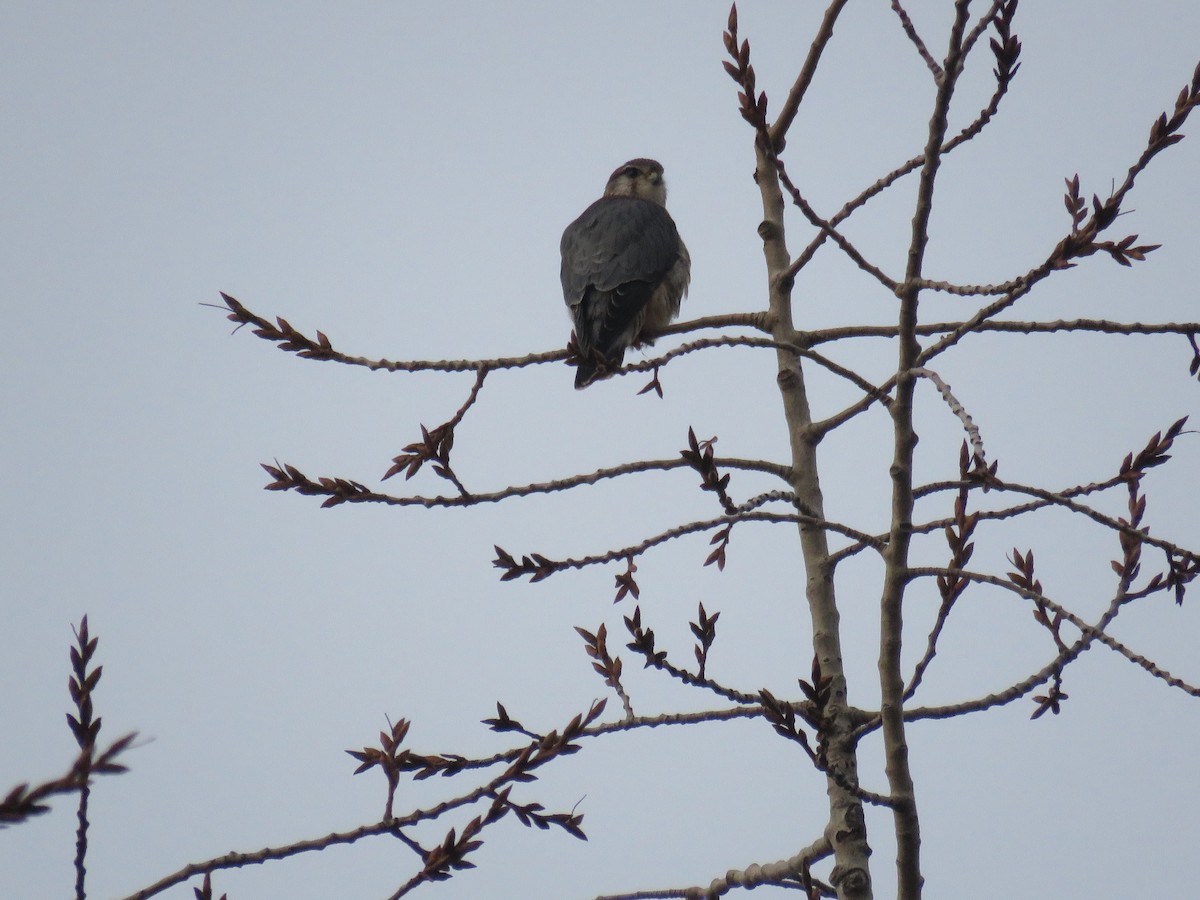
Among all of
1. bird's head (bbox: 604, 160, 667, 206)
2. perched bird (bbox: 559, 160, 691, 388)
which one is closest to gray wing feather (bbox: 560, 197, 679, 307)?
perched bird (bbox: 559, 160, 691, 388)

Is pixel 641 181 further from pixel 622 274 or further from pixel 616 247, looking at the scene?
pixel 622 274

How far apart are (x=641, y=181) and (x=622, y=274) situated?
186 centimetres

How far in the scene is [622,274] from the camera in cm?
528

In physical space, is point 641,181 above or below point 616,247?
above

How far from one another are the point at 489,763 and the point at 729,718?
0.52m

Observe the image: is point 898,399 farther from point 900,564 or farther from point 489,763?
point 489,763

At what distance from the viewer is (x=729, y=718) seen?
2.43m

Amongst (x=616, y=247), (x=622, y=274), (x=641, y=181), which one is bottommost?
(x=622, y=274)

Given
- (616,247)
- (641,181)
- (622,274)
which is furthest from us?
(641,181)

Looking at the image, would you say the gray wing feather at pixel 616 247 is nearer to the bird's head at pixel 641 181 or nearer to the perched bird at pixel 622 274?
the perched bird at pixel 622 274

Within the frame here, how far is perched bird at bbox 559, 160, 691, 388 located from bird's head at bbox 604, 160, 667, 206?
841 millimetres

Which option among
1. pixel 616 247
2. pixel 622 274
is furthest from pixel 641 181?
pixel 622 274

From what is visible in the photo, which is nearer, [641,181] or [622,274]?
[622,274]

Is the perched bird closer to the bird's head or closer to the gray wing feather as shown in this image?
the gray wing feather
